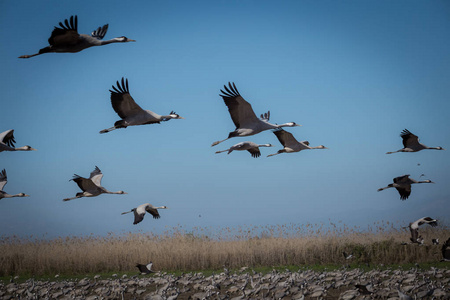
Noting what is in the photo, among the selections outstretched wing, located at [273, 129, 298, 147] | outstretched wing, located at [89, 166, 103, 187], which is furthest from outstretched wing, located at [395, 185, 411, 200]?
outstretched wing, located at [89, 166, 103, 187]

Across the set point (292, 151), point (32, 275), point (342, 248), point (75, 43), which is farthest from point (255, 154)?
point (32, 275)

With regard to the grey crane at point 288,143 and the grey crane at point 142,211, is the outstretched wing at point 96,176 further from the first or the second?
the grey crane at point 288,143

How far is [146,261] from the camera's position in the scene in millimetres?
17469

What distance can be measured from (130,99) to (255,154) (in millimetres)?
5523

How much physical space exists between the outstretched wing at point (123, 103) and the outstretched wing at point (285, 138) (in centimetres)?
472

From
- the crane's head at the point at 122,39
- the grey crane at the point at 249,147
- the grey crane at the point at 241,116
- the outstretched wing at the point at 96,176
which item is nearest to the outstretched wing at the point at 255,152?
the grey crane at the point at 249,147

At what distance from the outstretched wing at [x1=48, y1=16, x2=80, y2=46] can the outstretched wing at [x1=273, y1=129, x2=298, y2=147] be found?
6557mm

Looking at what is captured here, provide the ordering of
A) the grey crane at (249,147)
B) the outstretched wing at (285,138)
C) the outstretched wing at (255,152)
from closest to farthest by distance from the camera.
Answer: the grey crane at (249,147)
the outstretched wing at (285,138)
the outstretched wing at (255,152)

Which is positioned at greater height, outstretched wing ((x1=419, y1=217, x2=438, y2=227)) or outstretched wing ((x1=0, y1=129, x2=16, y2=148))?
outstretched wing ((x1=0, y1=129, x2=16, y2=148))

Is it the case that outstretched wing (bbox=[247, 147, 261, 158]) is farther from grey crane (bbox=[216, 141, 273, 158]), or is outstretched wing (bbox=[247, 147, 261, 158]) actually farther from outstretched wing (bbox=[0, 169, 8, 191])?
outstretched wing (bbox=[0, 169, 8, 191])

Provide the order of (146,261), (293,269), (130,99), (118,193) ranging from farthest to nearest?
(146,261) < (293,269) < (118,193) < (130,99)

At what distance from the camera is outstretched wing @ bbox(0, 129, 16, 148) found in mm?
12042

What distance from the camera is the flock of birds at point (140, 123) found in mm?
9633

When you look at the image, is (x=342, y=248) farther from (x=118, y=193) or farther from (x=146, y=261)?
(x=118, y=193)
